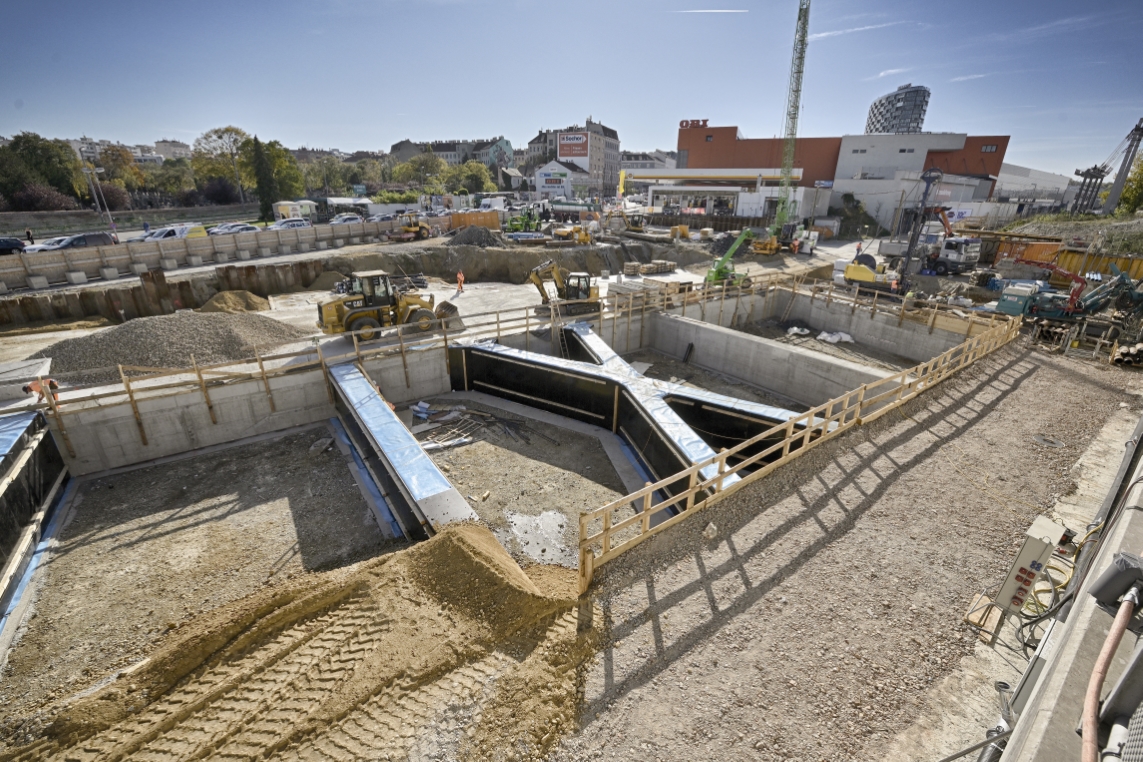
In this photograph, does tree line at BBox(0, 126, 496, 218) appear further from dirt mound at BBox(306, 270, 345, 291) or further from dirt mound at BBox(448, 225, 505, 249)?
dirt mound at BBox(448, 225, 505, 249)

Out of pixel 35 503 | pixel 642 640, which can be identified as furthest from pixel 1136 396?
pixel 35 503

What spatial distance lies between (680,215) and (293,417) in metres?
46.8

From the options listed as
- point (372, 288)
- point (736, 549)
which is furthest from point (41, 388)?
point (736, 549)

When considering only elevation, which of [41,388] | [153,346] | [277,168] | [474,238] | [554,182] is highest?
[277,168]

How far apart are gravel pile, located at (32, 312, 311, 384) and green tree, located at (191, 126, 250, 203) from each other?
59.5 m

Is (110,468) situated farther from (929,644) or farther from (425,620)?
(929,644)

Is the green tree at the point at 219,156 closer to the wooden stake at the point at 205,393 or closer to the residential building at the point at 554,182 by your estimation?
the residential building at the point at 554,182

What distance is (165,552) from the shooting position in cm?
951

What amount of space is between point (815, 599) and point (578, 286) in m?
16.1

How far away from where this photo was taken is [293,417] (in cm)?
1452

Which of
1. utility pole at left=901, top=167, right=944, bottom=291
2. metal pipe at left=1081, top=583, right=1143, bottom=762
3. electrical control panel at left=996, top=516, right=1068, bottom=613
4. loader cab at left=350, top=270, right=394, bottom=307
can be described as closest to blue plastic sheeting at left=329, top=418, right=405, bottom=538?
loader cab at left=350, top=270, right=394, bottom=307

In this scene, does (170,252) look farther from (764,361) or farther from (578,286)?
(764,361)

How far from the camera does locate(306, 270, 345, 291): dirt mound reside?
27109 mm

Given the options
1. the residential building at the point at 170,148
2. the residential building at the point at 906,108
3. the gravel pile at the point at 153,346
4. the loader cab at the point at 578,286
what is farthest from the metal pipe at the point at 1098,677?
the residential building at the point at 170,148
